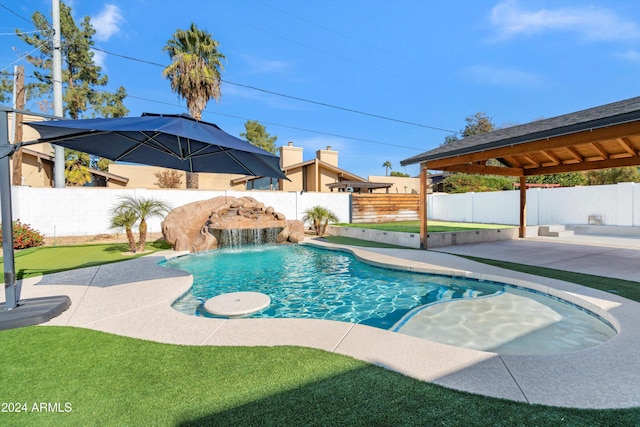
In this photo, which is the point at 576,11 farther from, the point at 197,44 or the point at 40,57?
the point at 40,57

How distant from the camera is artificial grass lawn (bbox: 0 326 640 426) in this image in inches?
79.3

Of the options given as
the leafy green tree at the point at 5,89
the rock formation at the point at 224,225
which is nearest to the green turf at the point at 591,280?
the rock formation at the point at 224,225

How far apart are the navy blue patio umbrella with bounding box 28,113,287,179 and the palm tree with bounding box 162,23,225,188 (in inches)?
446

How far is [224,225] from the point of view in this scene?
1138 centimetres

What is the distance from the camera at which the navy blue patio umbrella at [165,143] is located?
3.55 m

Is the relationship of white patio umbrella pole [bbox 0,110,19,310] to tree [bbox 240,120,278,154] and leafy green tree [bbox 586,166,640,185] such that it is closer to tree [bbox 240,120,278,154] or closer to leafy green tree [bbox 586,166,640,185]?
leafy green tree [bbox 586,166,640,185]

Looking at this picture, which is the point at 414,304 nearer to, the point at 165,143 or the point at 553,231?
the point at 165,143

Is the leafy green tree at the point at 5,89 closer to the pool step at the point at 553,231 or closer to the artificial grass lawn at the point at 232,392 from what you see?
the artificial grass lawn at the point at 232,392

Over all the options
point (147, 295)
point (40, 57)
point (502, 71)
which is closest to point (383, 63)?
point (502, 71)

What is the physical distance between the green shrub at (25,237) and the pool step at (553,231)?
19.5 m

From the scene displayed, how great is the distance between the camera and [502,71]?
79.2 ft

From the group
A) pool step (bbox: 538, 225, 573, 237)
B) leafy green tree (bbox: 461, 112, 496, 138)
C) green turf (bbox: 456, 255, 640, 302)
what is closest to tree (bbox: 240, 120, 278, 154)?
leafy green tree (bbox: 461, 112, 496, 138)

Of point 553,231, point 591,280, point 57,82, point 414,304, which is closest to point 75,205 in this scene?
point 57,82

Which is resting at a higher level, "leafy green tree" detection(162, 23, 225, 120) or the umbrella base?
"leafy green tree" detection(162, 23, 225, 120)
